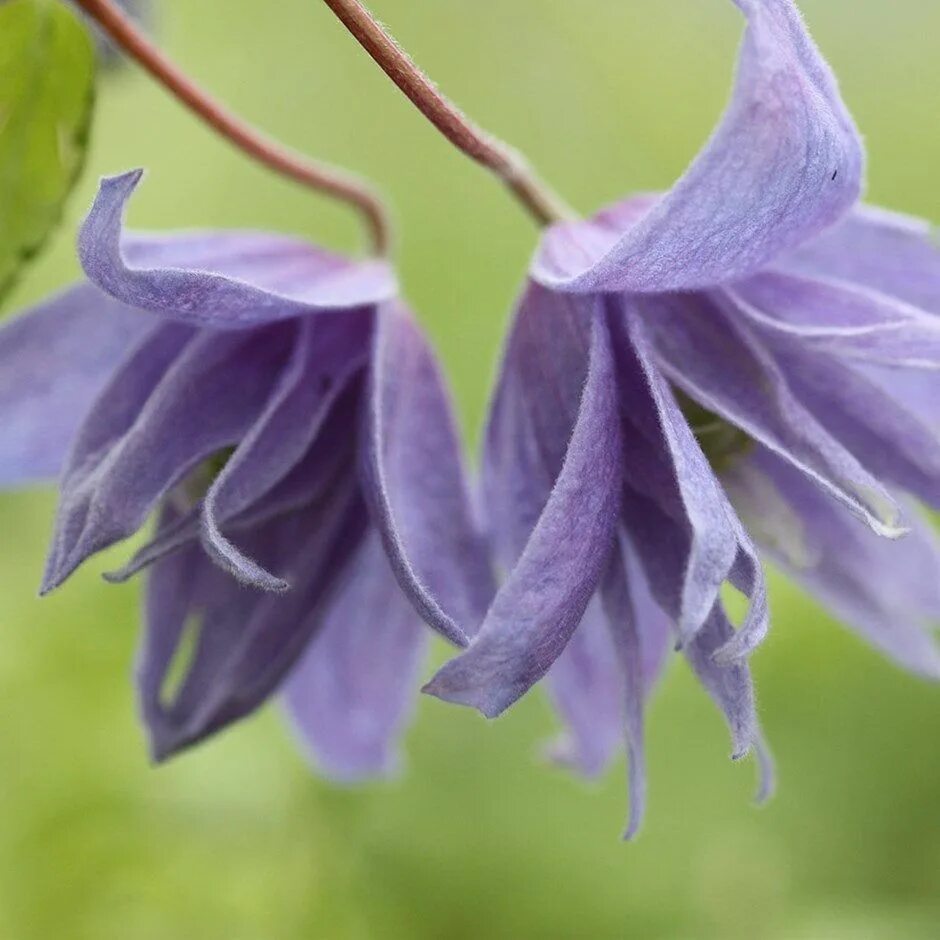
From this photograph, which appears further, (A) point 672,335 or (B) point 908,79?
(B) point 908,79

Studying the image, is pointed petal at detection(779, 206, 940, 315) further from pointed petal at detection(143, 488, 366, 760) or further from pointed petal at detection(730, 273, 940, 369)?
pointed petal at detection(143, 488, 366, 760)

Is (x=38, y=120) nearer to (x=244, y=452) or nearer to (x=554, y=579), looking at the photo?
(x=244, y=452)

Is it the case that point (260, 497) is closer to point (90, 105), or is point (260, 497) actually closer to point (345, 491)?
point (345, 491)

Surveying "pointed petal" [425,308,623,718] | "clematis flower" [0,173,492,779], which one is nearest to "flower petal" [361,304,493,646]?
"clematis flower" [0,173,492,779]

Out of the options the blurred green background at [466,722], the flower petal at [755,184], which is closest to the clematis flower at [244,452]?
the flower petal at [755,184]

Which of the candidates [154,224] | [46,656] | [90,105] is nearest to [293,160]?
[90,105]

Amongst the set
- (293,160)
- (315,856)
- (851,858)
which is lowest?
(851,858)

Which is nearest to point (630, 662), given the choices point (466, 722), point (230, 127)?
point (230, 127)
